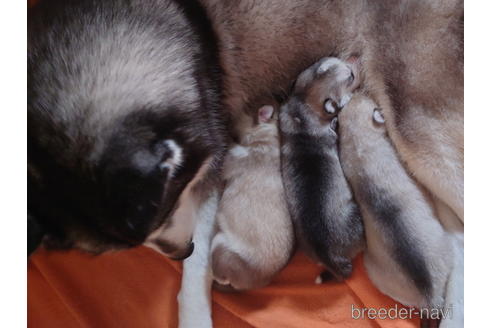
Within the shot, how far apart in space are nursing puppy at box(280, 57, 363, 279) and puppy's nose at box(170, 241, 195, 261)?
0.32m

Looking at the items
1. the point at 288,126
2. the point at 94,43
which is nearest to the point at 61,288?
the point at 94,43

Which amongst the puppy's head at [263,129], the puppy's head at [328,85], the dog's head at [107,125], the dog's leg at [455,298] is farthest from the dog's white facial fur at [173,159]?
the dog's leg at [455,298]

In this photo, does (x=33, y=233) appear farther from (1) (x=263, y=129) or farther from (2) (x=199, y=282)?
(1) (x=263, y=129)

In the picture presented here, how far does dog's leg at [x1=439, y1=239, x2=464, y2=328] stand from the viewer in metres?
1.35

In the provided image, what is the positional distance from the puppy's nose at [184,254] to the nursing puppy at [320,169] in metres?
0.32

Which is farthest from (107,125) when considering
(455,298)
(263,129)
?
(455,298)

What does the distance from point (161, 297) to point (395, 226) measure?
76 cm

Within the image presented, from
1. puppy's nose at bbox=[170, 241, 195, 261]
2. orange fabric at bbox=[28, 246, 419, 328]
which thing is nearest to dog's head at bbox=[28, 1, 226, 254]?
puppy's nose at bbox=[170, 241, 195, 261]

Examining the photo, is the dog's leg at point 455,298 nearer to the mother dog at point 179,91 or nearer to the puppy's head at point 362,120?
the mother dog at point 179,91

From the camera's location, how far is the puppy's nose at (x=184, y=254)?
1.47m

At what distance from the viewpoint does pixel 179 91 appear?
4.32 ft

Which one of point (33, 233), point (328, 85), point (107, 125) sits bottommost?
point (328, 85)

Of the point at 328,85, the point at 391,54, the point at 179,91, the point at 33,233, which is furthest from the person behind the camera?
the point at 328,85

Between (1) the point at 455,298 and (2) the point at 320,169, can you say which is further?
(2) the point at 320,169
